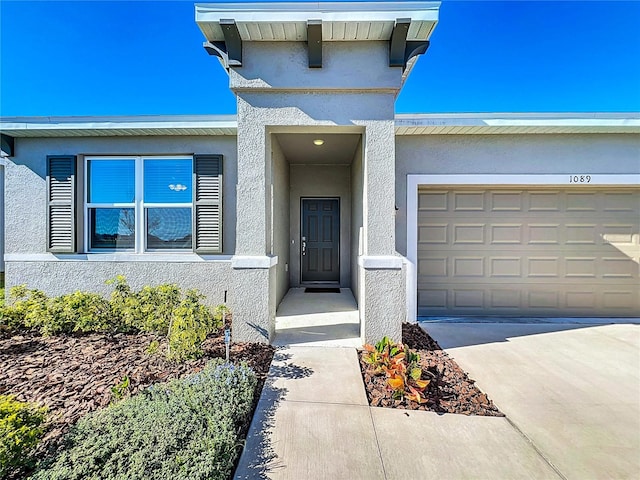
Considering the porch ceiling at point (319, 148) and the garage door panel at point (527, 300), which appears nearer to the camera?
the porch ceiling at point (319, 148)

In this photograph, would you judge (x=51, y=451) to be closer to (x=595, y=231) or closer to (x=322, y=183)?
(x=322, y=183)

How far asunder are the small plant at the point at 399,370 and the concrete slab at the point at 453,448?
165mm

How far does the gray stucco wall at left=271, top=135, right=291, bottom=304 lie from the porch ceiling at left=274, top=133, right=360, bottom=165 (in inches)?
7.2

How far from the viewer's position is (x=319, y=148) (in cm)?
574

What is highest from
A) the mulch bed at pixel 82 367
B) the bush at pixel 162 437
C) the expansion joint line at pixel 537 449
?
the bush at pixel 162 437

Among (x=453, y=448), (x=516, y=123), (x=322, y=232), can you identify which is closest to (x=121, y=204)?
(x=322, y=232)

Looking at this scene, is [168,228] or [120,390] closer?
[120,390]

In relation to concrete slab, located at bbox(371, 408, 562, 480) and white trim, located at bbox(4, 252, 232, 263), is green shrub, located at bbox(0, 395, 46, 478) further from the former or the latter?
white trim, located at bbox(4, 252, 232, 263)

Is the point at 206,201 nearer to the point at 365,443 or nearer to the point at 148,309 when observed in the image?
the point at 148,309

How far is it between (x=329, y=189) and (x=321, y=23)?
4.22 m

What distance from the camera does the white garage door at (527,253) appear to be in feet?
17.5

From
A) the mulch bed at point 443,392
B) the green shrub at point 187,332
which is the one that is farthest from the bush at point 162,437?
the mulch bed at point 443,392

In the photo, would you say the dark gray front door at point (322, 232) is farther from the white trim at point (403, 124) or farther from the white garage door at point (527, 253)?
the white trim at point (403, 124)

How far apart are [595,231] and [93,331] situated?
27.7 feet
